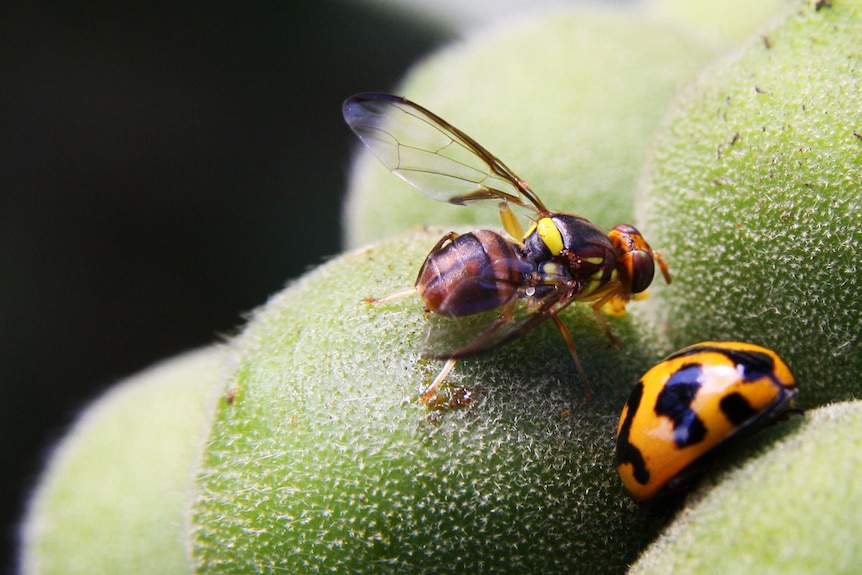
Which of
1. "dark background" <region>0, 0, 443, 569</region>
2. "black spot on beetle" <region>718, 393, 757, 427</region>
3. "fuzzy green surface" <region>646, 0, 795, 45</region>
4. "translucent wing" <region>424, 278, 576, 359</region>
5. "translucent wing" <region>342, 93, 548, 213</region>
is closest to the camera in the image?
"black spot on beetle" <region>718, 393, 757, 427</region>

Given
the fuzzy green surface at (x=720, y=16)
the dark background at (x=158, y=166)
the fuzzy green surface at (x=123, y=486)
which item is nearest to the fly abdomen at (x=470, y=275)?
the fuzzy green surface at (x=123, y=486)

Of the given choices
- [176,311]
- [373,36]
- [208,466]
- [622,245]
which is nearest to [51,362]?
[176,311]

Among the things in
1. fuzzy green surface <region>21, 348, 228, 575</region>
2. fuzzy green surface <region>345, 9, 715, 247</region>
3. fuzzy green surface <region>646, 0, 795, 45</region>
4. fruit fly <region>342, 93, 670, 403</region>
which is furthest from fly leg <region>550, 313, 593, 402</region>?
fuzzy green surface <region>646, 0, 795, 45</region>

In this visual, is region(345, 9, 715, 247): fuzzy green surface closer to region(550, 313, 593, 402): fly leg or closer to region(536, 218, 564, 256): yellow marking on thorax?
region(536, 218, 564, 256): yellow marking on thorax

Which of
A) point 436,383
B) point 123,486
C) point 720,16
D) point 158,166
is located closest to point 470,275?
point 436,383

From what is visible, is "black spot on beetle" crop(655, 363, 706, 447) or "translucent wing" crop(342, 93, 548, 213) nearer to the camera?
"black spot on beetle" crop(655, 363, 706, 447)

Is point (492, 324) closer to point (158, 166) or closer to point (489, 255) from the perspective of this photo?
point (489, 255)

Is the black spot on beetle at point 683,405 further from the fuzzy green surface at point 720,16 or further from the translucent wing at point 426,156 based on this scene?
the fuzzy green surface at point 720,16
